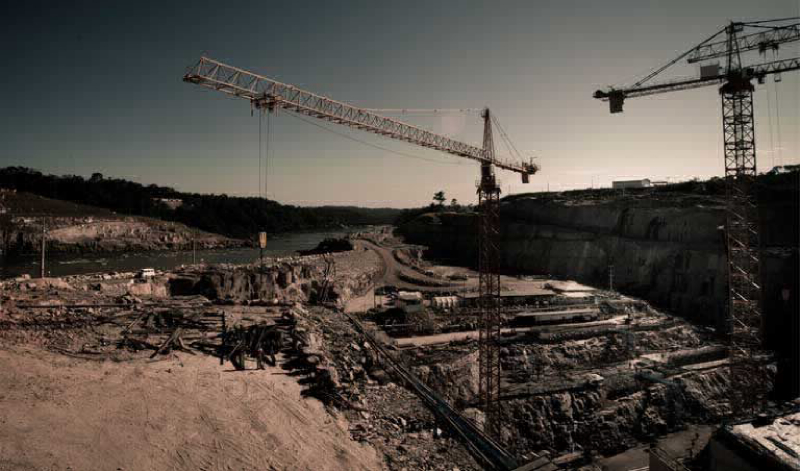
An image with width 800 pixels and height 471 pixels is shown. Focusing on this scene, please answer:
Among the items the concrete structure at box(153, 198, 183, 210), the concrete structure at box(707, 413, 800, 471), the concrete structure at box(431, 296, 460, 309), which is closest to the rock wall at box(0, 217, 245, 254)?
the concrete structure at box(153, 198, 183, 210)

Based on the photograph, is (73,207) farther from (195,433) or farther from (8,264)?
(195,433)

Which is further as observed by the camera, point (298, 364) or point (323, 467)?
point (298, 364)

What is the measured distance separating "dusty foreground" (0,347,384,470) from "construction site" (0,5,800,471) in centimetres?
5

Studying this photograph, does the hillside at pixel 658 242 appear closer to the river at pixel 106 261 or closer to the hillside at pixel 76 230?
the river at pixel 106 261

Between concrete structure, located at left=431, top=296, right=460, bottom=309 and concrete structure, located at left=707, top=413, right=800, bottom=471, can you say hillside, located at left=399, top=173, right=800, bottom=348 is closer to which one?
concrete structure, located at left=431, top=296, right=460, bottom=309

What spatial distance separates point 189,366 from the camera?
474 inches

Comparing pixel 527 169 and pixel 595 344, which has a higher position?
pixel 527 169

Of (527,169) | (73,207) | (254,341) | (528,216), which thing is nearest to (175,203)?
(73,207)

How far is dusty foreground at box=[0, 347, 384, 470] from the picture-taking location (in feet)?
26.0

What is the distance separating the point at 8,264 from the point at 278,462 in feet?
223

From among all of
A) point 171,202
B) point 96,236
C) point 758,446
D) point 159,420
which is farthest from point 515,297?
point 171,202

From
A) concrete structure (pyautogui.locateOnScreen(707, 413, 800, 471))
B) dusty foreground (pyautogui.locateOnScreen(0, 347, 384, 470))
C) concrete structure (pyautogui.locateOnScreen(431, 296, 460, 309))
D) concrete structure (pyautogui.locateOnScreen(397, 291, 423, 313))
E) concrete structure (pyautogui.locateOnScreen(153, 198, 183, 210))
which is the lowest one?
concrete structure (pyautogui.locateOnScreen(707, 413, 800, 471))

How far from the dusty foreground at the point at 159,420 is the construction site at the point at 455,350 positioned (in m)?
0.05

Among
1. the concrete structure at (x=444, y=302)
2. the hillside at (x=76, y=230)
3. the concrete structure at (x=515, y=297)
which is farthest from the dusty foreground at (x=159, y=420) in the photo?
the hillside at (x=76, y=230)
